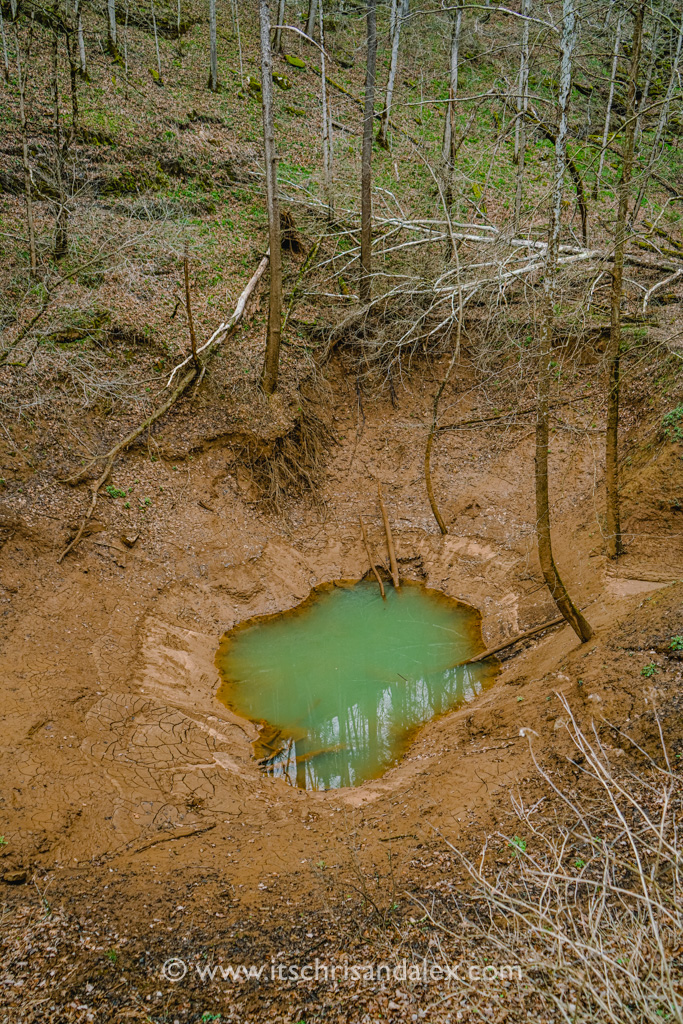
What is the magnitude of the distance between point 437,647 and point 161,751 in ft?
16.1

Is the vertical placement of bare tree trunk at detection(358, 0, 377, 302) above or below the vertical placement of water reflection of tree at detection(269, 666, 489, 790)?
above

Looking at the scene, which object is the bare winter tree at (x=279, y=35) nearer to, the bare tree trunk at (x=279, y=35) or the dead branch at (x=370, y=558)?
the bare tree trunk at (x=279, y=35)

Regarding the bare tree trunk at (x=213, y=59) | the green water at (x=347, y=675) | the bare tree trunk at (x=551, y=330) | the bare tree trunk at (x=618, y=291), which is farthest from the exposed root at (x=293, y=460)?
the bare tree trunk at (x=213, y=59)

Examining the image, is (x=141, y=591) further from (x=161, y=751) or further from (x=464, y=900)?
(x=464, y=900)

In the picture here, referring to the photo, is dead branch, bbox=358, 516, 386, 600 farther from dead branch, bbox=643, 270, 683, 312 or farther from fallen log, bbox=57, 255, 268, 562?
dead branch, bbox=643, 270, 683, 312

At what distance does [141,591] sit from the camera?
31.9ft

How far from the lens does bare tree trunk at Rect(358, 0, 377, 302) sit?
1253 centimetres

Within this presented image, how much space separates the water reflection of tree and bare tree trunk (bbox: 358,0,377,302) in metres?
9.88

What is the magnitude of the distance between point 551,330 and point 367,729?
20.0 ft

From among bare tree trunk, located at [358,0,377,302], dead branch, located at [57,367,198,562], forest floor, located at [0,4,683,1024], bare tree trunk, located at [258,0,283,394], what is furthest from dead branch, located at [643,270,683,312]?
dead branch, located at [57,367,198,562]

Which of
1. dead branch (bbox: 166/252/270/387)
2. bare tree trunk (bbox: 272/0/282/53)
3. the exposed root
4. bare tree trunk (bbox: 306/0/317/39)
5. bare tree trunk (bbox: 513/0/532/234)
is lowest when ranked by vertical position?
the exposed root

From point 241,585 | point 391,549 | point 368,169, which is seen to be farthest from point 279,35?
point 241,585

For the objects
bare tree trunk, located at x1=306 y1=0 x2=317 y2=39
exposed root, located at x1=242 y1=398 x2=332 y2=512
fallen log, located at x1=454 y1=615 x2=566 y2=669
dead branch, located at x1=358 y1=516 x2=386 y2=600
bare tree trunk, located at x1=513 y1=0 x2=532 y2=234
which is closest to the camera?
bare tree trunk, located at x1=513 y1=0 x2=532 y2=234

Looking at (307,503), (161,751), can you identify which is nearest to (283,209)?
(307,503)
